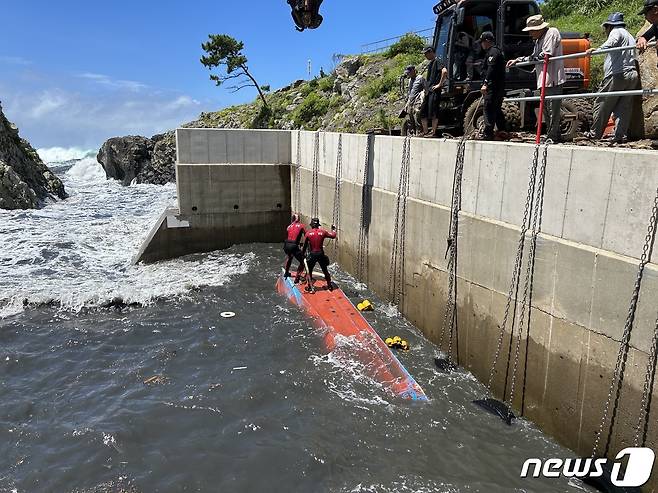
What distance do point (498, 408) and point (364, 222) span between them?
658 cm

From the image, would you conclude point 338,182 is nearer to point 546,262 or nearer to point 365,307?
point 365,307

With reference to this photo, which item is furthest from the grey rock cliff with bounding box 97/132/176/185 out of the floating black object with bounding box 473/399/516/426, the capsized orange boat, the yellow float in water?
the floating black object with bounding box 473/399/516/426

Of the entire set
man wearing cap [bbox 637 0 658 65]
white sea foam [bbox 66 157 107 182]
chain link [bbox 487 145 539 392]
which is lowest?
white sea foam [bbox 66 157 107 182]

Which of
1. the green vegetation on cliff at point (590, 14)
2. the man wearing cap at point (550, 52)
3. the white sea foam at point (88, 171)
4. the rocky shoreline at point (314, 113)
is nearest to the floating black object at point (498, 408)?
the man wearing cap at point (550, 52)

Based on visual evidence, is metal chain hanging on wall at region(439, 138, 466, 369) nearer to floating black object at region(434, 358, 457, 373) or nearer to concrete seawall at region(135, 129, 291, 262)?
floating black object at region(434, 358, 457, 373)

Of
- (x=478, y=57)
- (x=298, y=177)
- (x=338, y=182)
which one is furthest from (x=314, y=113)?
(x=478, y=57)

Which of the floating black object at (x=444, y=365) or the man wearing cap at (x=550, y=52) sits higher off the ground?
the man wearing cap at (x=550, y=52)

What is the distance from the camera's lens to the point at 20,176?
27.2 metres

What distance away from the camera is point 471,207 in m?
8.68

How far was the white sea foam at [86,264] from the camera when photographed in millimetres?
12781

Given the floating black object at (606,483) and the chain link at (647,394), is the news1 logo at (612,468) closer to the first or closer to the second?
the floating black object at (606,483)

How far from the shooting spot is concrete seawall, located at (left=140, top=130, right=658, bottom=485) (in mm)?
5664

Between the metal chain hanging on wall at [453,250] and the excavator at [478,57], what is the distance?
199 centimetres

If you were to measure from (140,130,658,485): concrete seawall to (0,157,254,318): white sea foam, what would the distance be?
18.4 ft
